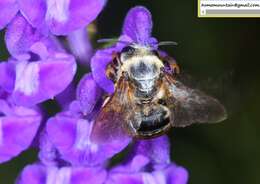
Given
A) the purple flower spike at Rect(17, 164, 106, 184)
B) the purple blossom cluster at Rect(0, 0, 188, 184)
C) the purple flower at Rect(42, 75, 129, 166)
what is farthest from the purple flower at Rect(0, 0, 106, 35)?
the purple flower spike at Rect(17, 164, 106, 184)

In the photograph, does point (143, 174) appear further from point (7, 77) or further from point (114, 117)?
point (7, 77)

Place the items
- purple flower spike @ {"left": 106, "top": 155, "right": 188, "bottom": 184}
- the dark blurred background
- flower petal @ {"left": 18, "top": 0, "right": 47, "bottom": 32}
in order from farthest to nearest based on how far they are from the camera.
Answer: the dark blurred background → purple flower spike @ {"left": 106, "top": 155, "right": 188, "bottom": 184} → flower petal @ {"left": 18, "top": 0, "right": 47, "bottom": 32}

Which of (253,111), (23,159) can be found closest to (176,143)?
(253,111)

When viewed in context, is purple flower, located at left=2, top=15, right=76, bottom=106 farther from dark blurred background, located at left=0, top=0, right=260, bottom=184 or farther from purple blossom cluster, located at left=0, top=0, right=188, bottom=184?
dark blurred background, located at left=0, top=0, right=260, bottom=184

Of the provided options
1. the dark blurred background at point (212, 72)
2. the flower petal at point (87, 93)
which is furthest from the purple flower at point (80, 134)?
the dark blurred background at point (212, 72)

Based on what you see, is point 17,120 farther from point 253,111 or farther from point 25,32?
point 253,111

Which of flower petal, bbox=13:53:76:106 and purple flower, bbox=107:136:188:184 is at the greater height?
flower petal, bbox=13:53:76:106
